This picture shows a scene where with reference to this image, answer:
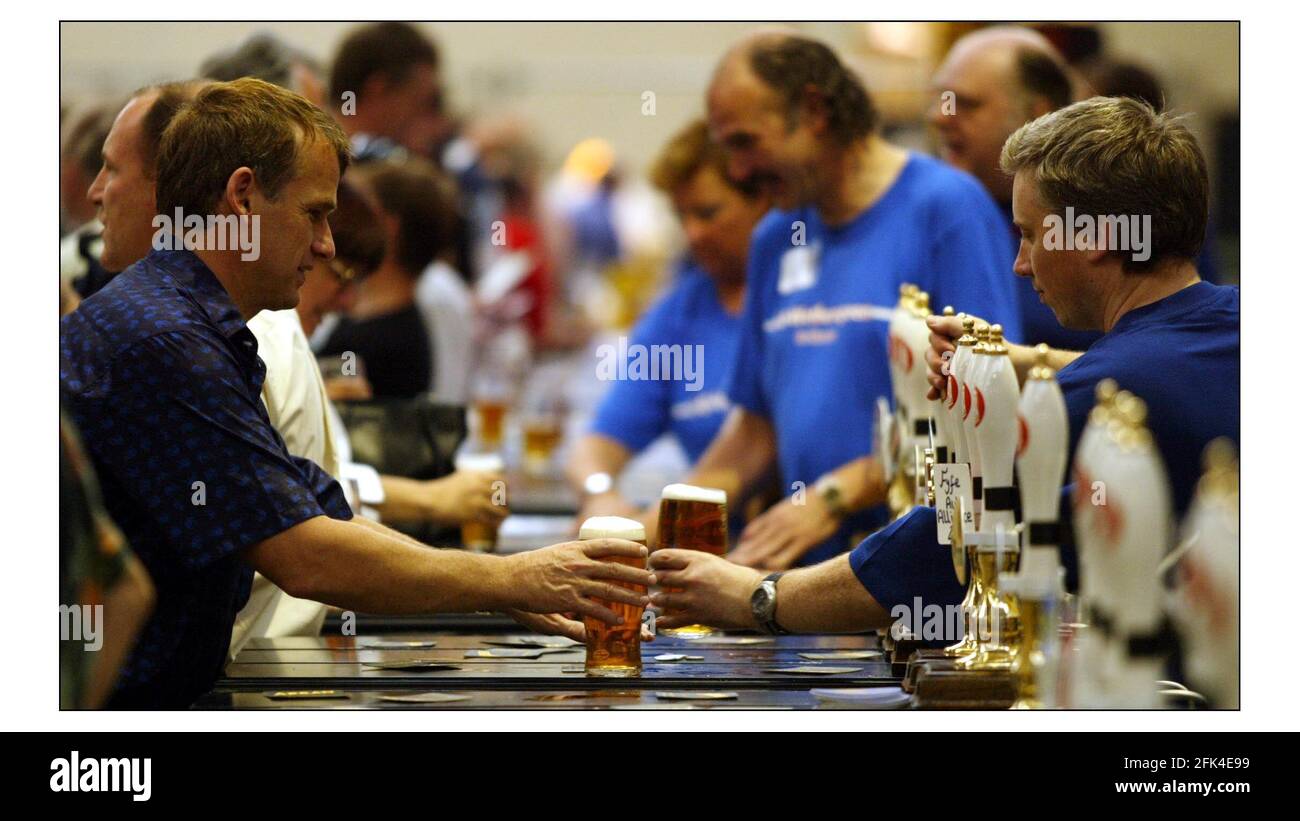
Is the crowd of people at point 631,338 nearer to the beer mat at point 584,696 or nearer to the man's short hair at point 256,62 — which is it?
the man's short hair at point 256,62

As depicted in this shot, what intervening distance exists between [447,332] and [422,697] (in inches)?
202

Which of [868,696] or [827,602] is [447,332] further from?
[868,696]

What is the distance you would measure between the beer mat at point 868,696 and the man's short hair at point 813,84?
224 centimetres

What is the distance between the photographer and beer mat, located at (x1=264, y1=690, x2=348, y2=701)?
2.74 m

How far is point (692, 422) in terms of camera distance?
222 inches

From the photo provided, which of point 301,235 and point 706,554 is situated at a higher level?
point 301,235

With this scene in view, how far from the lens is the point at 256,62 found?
4.73 m

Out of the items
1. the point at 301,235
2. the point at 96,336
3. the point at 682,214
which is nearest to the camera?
the point at 96,336

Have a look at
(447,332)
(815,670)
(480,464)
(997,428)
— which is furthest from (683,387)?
(997,428)

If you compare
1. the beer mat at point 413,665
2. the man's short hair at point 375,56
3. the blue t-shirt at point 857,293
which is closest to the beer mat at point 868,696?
the beer mat at point 413,665

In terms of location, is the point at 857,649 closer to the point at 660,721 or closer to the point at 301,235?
the point at 660,721

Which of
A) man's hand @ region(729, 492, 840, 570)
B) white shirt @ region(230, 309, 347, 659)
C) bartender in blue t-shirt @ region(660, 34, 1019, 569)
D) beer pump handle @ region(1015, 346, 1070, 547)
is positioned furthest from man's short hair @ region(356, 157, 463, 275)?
beer pump handle @ region(1015, 346, 1070, 547)
